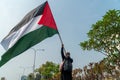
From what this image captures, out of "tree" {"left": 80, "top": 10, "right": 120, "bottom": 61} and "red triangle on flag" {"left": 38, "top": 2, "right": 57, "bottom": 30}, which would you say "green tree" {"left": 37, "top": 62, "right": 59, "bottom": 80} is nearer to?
"tree" {"left": 80, "top": 10, "right": 120, "bottom": 61}

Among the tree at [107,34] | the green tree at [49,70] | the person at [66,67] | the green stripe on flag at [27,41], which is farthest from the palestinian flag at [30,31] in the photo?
the green tree at [49,70]

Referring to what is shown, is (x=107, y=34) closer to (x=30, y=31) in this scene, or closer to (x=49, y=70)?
(x=30, y=31)

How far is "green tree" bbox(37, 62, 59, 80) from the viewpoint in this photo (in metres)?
74.4

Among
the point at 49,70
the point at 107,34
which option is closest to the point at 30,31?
the point at 107,34

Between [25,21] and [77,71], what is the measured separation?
3890cm

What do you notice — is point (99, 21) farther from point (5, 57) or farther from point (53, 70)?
point (53, 70)

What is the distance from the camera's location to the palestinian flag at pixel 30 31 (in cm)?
1230

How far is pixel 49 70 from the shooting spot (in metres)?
74.8

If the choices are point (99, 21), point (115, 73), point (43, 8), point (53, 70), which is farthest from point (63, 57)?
point (53, 70)

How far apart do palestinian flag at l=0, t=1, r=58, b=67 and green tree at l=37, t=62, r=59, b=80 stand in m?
60.9

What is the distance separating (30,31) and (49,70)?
62.4 meters

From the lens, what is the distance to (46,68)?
248 ft

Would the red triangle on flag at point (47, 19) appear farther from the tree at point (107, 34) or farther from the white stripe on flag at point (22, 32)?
the tree at point (107, 34)

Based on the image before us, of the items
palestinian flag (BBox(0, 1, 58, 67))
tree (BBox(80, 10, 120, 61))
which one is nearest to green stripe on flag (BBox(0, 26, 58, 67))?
palestinian flag (BBox(0, 1, 58, 67))
